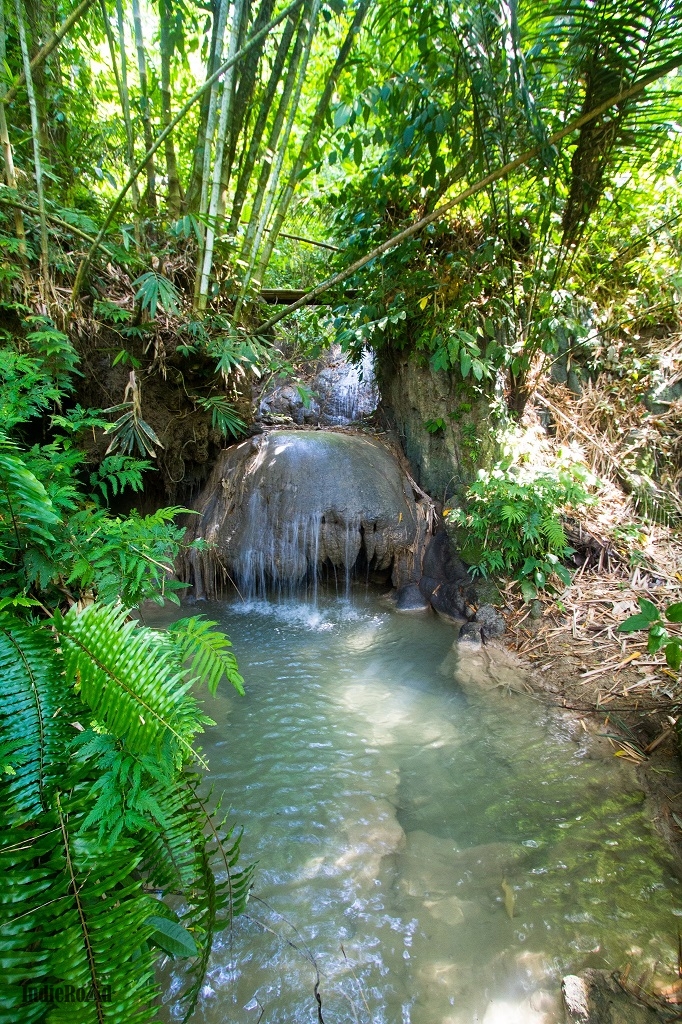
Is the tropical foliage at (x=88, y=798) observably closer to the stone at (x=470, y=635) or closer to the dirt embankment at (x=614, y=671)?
the dirt embankment at (x=614, y=671)

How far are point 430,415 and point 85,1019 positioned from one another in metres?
4.87

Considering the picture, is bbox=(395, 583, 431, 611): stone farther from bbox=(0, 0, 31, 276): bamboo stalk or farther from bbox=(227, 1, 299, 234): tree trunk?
bbox=(0, 0, 31, 276): bamboo stalk

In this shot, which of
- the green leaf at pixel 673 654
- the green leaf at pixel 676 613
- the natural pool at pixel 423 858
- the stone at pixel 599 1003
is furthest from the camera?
the green leaf at pixel 673 654

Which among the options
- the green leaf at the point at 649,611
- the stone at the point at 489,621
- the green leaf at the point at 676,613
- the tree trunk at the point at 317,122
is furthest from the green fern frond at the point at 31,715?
the tree trunk at the point at 317,122

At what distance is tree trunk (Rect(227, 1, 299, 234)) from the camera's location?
11.3ft

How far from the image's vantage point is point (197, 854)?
1.23 meters

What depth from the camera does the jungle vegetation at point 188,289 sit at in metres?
1.02

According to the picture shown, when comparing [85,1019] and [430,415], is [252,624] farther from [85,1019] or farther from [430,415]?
[85,1019]

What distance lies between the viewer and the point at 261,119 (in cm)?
374

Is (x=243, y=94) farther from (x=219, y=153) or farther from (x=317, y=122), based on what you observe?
(x=317, y=122)

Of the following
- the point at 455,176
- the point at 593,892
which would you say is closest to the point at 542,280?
the point at 455,176

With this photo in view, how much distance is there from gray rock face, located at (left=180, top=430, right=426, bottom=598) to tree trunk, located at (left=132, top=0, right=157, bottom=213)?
2462mm

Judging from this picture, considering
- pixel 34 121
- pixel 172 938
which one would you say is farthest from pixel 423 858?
pixel 34 121

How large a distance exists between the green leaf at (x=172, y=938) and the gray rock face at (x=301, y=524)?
377cm
